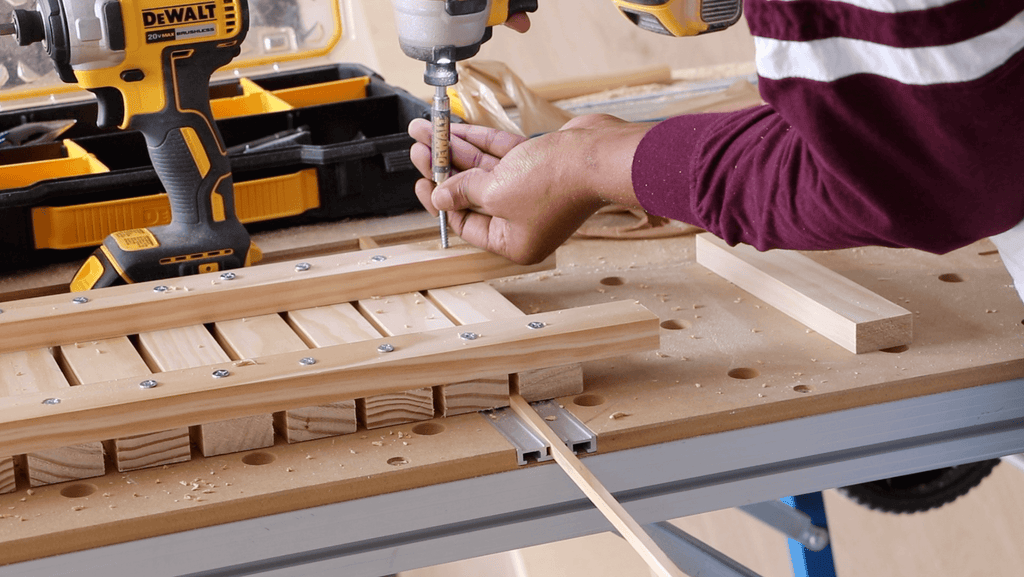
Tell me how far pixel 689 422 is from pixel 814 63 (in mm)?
302

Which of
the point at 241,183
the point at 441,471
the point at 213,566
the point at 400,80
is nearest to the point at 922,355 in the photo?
the point at 441,471

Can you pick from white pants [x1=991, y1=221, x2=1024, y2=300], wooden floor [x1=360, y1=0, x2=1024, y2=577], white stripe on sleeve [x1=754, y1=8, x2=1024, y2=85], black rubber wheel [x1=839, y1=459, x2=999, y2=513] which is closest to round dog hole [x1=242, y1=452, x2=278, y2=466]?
white stripe on sleeve [x1=754, y1=8, x2=1024, y2=85]

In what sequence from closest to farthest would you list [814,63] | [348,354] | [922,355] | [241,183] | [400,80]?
[814,63]
[348,354]
[922,355]
[241,183]
[400,80]

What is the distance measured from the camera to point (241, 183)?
134 cm

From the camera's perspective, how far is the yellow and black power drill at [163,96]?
1055 millimetres

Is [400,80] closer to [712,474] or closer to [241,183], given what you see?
[241,183]

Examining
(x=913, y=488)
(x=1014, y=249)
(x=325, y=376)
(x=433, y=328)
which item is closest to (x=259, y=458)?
(x=325, y=376)

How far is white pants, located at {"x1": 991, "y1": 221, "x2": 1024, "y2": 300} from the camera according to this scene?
0.89 meters

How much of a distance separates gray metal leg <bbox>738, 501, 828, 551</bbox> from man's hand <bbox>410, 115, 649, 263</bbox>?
0.42 metres

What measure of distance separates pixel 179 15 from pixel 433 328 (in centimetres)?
43

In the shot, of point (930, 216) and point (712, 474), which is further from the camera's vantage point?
point (712, 474)

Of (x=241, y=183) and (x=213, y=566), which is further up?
(x=241, y=183)

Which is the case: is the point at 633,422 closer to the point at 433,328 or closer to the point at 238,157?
the point at 433,328

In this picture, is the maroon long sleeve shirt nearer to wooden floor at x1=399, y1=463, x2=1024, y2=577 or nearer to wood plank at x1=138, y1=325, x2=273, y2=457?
wood plank at x1=138, y1=325, x2=273, y2=457
